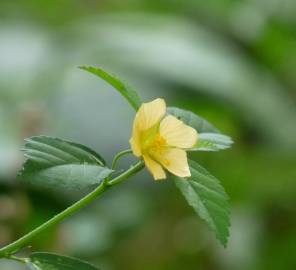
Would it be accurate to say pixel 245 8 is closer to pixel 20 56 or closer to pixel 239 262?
pixel 20 56

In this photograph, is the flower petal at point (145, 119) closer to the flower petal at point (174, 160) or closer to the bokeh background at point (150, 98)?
the flower petal at point (174, 160)

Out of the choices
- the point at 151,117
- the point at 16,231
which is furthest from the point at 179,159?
the point at 16,231

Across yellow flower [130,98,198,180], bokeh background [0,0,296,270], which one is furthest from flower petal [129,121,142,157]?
bokeh background [0,0,296,270]

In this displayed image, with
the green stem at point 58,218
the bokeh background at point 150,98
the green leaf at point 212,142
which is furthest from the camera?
the bokeh background at point 150,98

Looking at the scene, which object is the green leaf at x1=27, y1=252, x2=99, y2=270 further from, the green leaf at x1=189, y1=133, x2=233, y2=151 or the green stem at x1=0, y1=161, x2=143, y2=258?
the green leaf at x1=189, y1=133, x2=233, y2=151

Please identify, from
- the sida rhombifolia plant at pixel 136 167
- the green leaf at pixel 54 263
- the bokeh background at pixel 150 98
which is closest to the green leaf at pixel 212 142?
the sida rhombifolia plant at pixel 136 167

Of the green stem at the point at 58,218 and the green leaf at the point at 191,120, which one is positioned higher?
the green leaf at the point at 191,120
